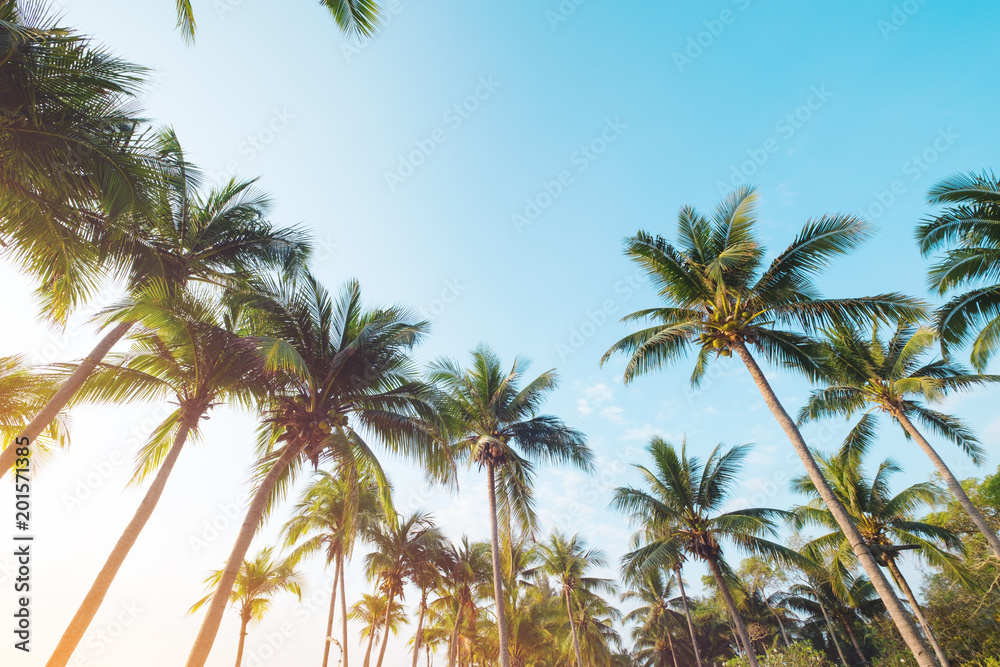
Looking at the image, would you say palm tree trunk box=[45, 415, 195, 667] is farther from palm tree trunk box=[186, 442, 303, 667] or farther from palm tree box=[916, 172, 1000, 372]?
palm tree box=[916, 172, 1000, 372]

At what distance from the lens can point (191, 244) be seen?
30.9ft

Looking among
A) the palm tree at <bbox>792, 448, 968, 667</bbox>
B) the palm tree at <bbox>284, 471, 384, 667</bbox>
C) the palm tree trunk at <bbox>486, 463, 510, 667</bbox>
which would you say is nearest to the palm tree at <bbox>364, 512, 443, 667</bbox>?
the palm tree at <bbox>284, 471, 384, 667</bbox>

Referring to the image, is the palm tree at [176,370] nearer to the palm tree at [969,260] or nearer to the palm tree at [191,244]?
the palm tree at [191,244]

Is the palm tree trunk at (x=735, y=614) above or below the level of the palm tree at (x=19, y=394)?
below

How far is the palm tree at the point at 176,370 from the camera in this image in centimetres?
826

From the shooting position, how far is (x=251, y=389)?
9867 millimetres

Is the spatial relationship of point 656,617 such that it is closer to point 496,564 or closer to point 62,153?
point 496,564

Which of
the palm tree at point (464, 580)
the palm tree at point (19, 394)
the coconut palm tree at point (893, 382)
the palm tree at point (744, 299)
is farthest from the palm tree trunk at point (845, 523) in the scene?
the palm tree at point (464, 580)

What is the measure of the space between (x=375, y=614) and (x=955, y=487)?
28.9 metres

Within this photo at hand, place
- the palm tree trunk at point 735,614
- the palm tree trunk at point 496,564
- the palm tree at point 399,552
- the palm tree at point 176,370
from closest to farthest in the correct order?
1. the palm tree at point 176,370
2. the palm tree trunk at point 496,564
3. the palm tree trunk at point 735,614
4. the palm tree at point 399,552

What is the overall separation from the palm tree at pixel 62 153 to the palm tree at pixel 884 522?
23.7 meters

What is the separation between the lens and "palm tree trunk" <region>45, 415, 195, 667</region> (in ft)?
21.6

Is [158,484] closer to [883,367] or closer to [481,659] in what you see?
[883,367]

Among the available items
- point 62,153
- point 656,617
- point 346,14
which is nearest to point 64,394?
point 62,153
